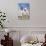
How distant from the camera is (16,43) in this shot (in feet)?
12.4

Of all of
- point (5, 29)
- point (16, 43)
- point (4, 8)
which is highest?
point (4, 8)

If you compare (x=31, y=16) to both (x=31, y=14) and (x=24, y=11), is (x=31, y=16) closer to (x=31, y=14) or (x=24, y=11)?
(x=31, y=14)

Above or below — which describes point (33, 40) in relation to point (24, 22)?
below

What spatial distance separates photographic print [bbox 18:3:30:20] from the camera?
3719 millimetres

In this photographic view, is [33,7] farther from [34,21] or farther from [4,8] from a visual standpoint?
[4,8]

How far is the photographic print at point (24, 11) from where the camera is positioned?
12.2 feet

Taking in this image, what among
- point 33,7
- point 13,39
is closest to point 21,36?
point 13,39

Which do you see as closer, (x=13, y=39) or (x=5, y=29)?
(x=5, y=29)

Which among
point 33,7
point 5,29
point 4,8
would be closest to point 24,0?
point 33,7

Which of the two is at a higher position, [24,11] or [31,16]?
[24,11]

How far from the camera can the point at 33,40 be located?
3510 mm

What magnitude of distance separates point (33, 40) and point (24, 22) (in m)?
0.54

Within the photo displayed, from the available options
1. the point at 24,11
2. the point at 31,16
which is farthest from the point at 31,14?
the point at 24,11

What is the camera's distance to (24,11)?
3.74 m
